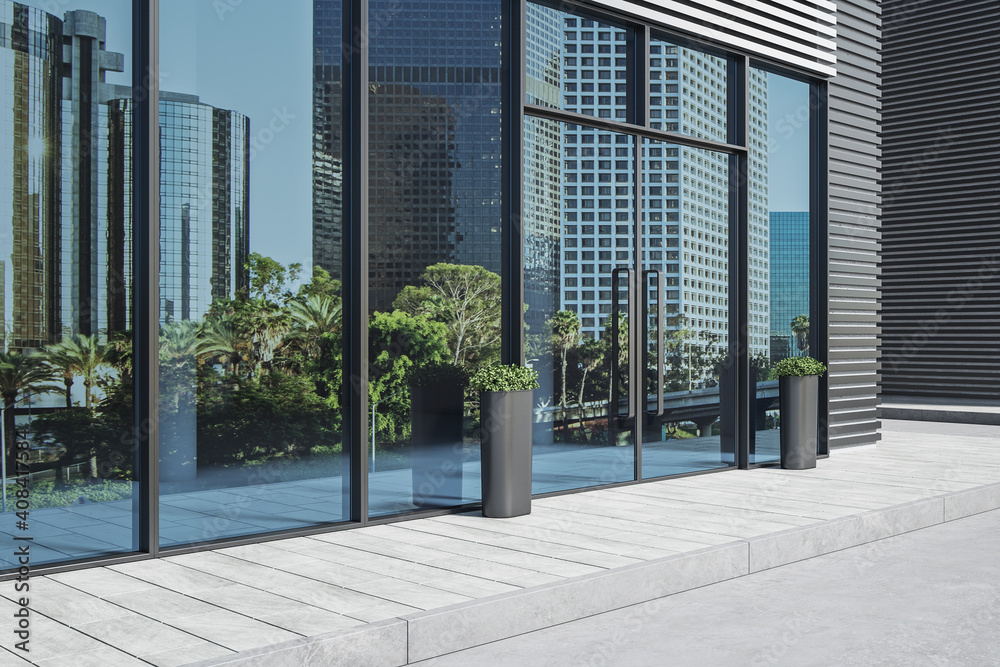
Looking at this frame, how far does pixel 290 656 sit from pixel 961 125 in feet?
53.8

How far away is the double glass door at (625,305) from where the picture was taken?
726 centimetres

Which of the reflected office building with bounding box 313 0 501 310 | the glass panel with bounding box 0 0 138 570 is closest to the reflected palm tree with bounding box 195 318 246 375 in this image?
the glass panel with bounding box 0 0 138 570

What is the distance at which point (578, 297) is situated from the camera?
741cm

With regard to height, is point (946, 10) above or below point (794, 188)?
above

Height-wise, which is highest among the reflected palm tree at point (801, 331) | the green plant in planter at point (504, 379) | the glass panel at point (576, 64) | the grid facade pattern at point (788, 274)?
the glass panel at point (576, 64)

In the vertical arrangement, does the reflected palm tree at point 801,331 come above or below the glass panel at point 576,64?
below

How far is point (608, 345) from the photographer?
758 centimetres

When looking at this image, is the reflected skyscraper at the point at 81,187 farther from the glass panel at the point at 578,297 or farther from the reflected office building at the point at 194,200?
the glass panel at the point at 578,297

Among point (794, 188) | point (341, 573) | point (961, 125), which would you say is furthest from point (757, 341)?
point (961, 125)

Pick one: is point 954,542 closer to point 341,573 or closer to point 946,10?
point 341,573

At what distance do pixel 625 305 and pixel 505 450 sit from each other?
2020mm

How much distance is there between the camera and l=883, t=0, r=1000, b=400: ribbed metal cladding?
1612cm

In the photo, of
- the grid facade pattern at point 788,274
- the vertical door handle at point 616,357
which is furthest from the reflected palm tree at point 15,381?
the grid facade pattern at point 788,274

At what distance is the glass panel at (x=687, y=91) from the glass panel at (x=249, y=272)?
3.10 meters
